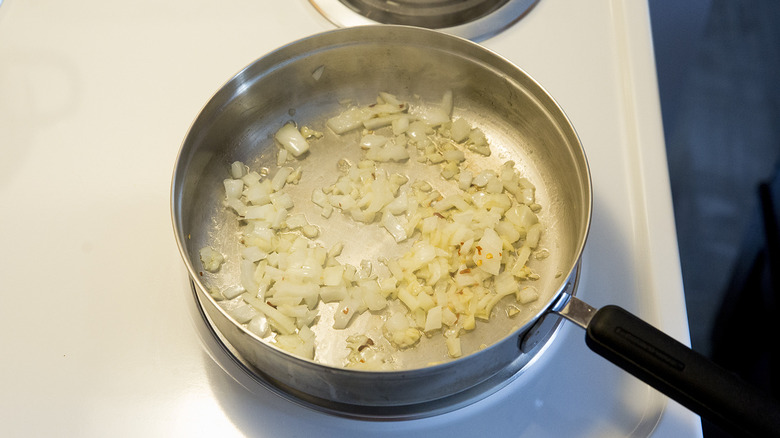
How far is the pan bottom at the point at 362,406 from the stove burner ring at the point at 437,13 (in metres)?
0.42

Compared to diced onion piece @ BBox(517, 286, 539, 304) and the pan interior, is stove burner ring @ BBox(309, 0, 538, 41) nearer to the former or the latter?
the pan interior

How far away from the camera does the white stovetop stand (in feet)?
2.06

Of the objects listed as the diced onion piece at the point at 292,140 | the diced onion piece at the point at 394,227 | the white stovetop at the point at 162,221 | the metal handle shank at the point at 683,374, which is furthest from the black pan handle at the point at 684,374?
the diced onion piece at the point at 292,140

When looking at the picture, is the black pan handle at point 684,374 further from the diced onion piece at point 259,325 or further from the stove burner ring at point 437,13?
the stove burner ring at point 437,13

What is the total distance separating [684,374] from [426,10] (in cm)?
59

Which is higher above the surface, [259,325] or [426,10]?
[426,10]

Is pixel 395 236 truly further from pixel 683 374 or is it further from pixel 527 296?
pixel 683 374

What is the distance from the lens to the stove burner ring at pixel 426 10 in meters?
0.88

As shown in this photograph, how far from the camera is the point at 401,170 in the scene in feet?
2.74

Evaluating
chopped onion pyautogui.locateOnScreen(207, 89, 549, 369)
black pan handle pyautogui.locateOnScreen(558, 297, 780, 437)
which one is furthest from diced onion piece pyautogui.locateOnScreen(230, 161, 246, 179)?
black pan handle pyautogui.locateOnScreen(558, 297, 780, 437)

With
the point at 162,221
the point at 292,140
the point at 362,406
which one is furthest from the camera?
the point at 292,140

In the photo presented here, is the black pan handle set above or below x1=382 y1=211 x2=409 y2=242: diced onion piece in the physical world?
above

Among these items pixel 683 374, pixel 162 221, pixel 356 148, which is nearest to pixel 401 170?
pixel 356 148

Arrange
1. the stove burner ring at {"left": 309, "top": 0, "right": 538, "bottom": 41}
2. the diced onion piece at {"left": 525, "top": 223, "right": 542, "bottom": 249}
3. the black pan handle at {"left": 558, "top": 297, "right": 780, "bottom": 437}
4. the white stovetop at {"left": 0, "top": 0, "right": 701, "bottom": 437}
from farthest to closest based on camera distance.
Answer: the stove burner ring at {"left": 309, "top": 0, "right": 538, "bottom": 41} → the diced onion piece at {"left": 525, "top": 223, "right": 542, "bottom": 249} → the white stovetop at {"left": 0, "top": 0, "right": 701, "bottom": 437} → the black pan handle at {"left": 558, "top": 297, "right": 780, "bottom": 437}
